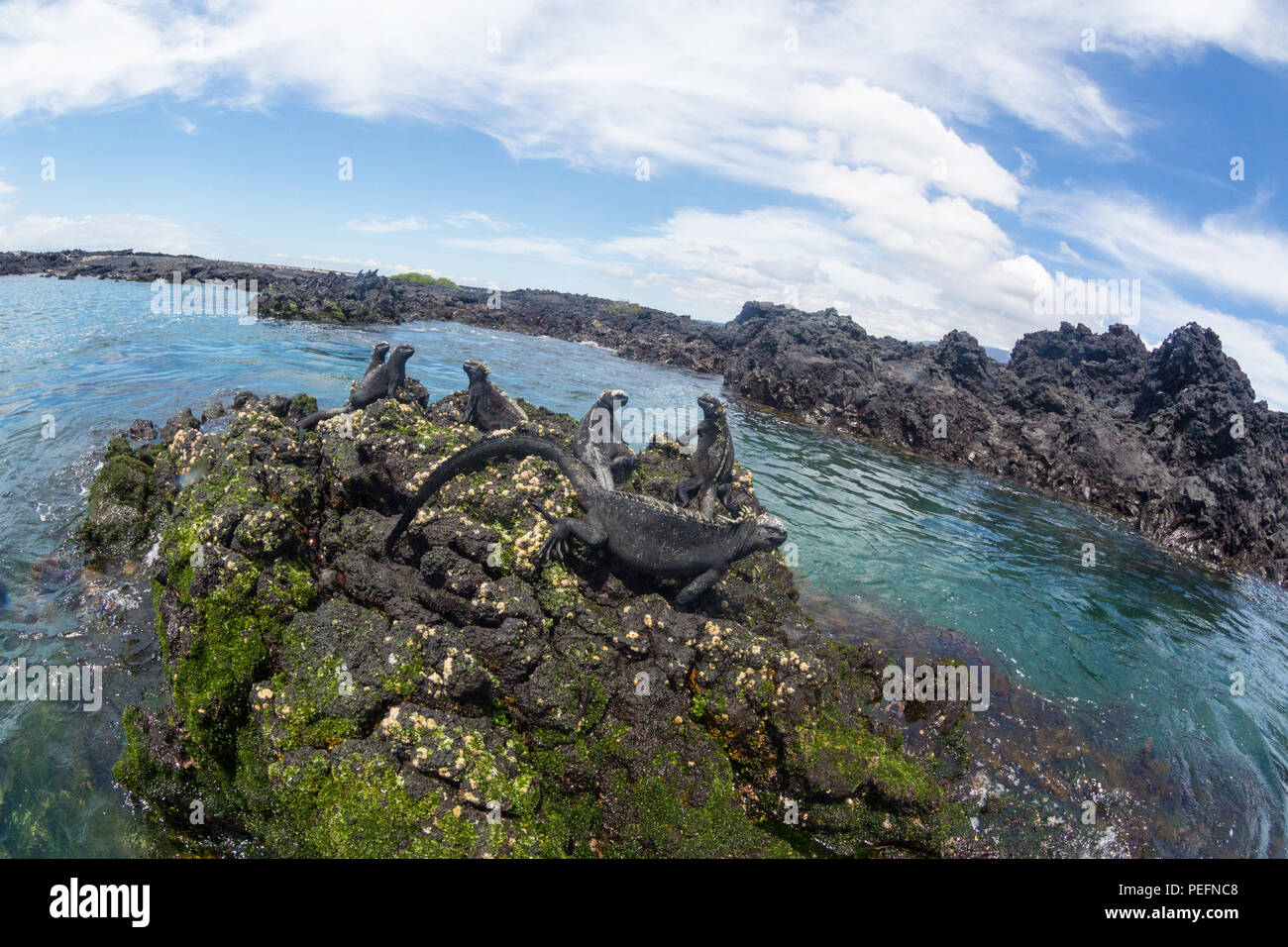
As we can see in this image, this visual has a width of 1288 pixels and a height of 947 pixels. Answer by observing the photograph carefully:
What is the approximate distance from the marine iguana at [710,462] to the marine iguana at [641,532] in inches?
56.4

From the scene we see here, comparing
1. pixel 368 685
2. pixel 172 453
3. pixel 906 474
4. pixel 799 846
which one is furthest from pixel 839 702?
pixel 906 474

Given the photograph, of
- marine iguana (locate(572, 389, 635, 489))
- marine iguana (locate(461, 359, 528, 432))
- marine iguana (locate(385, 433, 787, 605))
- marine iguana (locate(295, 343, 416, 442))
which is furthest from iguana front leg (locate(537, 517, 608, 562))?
marine iguana (locate(295, 343, 416, 442))

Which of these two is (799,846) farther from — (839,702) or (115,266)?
(115,266)

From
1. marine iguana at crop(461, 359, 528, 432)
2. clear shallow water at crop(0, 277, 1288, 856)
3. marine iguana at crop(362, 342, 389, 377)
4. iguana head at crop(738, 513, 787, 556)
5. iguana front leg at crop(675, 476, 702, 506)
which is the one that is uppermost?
marine iguana at crop(362, 342, 389, 377)

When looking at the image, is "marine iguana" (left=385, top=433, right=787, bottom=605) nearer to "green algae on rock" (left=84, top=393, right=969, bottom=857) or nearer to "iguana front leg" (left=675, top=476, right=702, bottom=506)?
"green algae on rock" (left=84, top=393, right=969, bottom=857)

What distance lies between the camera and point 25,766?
533 centimetres

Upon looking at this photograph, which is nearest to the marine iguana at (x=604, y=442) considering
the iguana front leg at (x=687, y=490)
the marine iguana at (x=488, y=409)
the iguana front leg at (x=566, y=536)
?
the iguana front leg at (x=687, y=490)

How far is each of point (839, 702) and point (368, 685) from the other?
4.54m

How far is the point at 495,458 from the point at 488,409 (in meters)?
2.61

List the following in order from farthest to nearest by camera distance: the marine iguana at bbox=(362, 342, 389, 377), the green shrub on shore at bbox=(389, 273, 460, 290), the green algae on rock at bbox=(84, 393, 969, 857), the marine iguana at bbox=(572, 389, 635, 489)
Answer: the green shrub on shore at bbox=(389, 273, 460, 290), the marine iguana at bbox=(362, 342, 389, 377), the marine iguana at bbox=(572, 389, 635, 489), the green algae on rock at bbox=(84, 393, 969, 857)

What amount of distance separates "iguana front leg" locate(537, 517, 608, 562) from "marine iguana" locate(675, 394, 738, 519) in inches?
82.6

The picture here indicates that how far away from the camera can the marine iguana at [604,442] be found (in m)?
7.86

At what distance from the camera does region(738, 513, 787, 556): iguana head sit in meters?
6.83
